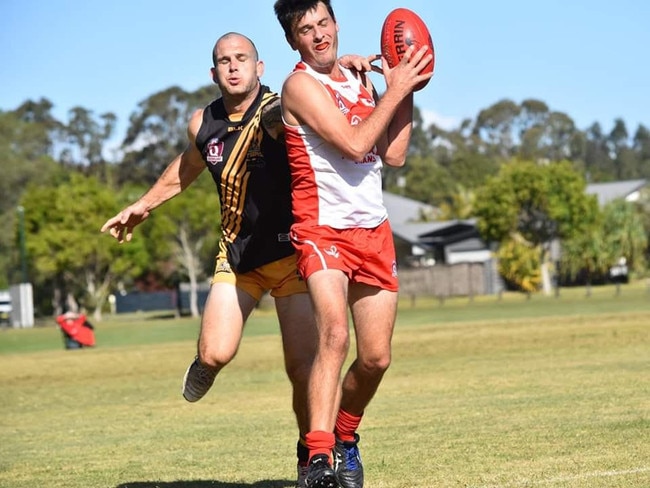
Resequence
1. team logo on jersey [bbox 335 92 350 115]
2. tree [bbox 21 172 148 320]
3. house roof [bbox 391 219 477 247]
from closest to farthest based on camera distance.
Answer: team logo on jersey [bbox 335 92 350 115] → tree [bbox 21 172 148 320] → house roof [bbox 391 219 477 247]

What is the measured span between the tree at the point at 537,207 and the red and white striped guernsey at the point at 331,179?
64368 millimetres

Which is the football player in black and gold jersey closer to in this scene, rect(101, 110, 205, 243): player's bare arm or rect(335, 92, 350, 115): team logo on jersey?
rect(101, 110, 205, 243): player's bare arm

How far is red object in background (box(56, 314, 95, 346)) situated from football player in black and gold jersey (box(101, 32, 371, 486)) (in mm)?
28477

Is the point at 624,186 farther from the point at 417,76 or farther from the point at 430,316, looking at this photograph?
the point at 417,76

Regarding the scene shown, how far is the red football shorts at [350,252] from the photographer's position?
Result: 6715 millimetres

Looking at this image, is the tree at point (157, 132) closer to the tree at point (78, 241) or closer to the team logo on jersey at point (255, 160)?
the tree at point (78, 241)

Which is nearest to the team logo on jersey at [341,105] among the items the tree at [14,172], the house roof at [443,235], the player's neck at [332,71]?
the player's neck at [332,71]

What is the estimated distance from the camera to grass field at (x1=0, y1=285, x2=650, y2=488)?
8250 millimetres

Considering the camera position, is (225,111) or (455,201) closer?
(225,111)

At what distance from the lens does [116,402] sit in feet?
55.6

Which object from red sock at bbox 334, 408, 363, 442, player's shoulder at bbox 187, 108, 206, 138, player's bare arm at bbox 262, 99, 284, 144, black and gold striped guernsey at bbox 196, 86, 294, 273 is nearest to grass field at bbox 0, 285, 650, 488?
red sock at bbox 334, 408, 363, 442

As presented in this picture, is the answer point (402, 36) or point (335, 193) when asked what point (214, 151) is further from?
point (402, 36)

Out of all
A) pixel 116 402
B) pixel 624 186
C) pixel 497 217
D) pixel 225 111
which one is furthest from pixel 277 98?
pixel 624 186

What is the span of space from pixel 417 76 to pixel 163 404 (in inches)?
396
